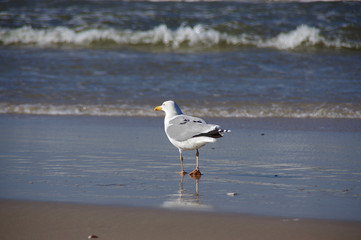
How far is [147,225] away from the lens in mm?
3453

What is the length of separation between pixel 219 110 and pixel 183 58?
15.5 feet

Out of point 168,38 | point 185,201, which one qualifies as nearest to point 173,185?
point 185,201

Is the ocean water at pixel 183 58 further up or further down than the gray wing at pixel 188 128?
further up

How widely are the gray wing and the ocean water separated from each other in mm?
3448

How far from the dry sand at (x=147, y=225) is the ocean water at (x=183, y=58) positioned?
17.2 feet

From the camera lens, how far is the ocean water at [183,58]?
9422 millimetres

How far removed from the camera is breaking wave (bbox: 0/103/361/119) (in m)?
8.68

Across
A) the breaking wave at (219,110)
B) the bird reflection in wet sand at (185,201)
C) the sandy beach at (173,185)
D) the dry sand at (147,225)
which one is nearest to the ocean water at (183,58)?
the breaking wave at (219,110)

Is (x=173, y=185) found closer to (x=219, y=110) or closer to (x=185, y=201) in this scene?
(x=185, y=201)

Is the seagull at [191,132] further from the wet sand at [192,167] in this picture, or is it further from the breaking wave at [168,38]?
the breaking wave at [168,38]

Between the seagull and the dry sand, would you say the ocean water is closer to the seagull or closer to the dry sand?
the seagull

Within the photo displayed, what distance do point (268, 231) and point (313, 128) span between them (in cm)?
466

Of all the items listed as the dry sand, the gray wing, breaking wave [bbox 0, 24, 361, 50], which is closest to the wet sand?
the dry sand

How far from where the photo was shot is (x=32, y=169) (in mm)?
5121
